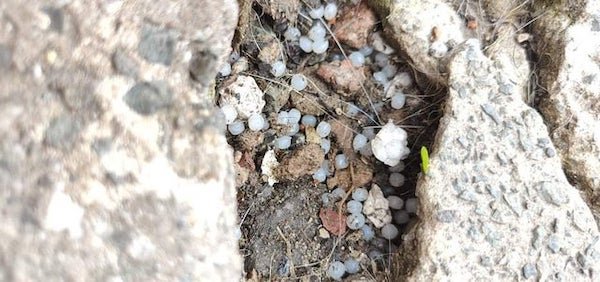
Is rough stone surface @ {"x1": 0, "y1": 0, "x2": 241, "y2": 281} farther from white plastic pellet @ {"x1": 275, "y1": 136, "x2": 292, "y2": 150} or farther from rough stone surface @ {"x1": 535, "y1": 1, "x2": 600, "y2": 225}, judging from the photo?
rough stone surface @ {"x1": 535, "y1": 1, "x2": 600, "y2": 225}

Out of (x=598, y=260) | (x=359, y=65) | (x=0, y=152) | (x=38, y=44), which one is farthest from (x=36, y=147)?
(x=598, y=260)

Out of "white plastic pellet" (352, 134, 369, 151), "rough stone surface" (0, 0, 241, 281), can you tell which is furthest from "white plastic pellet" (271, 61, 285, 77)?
"rough stone surface" (0, 0, 241, 281)

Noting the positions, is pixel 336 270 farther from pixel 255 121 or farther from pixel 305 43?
pixel 305 43

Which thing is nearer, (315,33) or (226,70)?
(226,70)

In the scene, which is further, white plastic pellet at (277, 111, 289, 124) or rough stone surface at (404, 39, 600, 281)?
white plastic pellet at (277, 111, 289, 124)

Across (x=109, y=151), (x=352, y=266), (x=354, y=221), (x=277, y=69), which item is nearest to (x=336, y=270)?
(x=352, y=266)

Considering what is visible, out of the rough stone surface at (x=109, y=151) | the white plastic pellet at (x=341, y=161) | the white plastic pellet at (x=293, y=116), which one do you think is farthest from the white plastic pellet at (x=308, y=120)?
the rough stone surface at (x=109, y=151)
